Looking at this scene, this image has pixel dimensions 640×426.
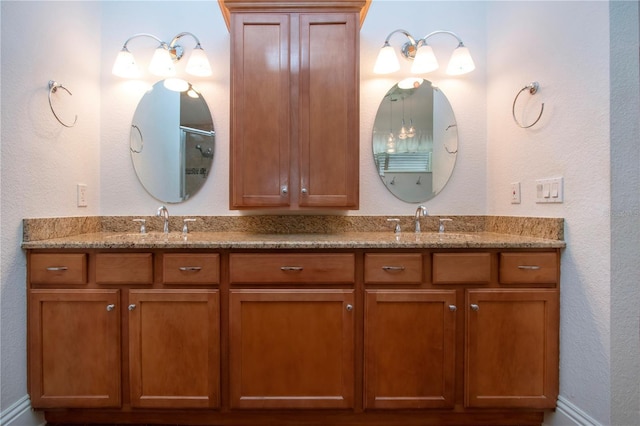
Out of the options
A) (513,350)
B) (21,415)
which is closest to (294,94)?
(513,350)

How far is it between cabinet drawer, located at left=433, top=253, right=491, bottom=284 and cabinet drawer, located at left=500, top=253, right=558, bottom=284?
82 mm

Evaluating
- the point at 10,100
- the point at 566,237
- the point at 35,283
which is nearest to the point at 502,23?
the point at 566,237

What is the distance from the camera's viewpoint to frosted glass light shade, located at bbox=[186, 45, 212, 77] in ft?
5.90

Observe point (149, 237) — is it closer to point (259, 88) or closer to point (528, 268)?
point (259, 88)

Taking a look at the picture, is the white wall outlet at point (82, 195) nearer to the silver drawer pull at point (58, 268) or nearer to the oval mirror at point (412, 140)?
the silver drawer pull at point (58, 268)

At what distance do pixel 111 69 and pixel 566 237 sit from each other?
9.01 feet

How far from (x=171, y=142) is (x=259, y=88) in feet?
2.47

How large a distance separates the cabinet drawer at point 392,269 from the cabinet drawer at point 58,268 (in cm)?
131

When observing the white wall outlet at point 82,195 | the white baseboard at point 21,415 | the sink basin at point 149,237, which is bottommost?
the white baseboard at point 21,415

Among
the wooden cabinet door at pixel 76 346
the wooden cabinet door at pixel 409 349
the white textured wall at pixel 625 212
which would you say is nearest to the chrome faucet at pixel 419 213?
the wooden cabinet door at pixel 409 349

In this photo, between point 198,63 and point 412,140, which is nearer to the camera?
point 198,63

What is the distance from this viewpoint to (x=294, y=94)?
5.19 ft

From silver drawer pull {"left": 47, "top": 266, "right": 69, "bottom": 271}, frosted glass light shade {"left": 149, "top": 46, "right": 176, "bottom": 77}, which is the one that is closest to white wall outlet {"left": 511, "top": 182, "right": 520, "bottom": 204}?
frosted glass light shade {"left": 149, "top": 46, "right": 176, "bottom": 77}

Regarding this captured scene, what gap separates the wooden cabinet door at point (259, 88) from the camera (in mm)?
1574
